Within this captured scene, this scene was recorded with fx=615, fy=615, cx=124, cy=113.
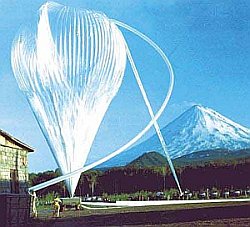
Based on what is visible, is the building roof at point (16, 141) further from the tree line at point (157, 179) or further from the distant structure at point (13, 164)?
the tree line at point (157, 179)

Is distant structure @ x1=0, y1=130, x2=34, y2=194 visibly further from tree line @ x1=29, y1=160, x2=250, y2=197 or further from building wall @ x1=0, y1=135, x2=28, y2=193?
tree line @ x1=29, y1=160, x2=250, y2=197

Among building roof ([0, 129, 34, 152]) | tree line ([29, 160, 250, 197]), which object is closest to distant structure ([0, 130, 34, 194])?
building roof ([0, 129, 34, 152])

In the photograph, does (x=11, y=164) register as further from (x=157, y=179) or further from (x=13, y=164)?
(x=157, y=179)

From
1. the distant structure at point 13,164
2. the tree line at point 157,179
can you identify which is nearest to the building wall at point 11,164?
the distant structure at point 13,164

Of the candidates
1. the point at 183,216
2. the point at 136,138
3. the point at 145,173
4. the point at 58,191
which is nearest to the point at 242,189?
the point at 145,173

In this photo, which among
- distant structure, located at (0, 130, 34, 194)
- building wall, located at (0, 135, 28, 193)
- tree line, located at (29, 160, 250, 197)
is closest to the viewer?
building wall, located at (0, 135, 28, 193)

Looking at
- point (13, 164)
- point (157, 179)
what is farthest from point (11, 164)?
point (157, 179)

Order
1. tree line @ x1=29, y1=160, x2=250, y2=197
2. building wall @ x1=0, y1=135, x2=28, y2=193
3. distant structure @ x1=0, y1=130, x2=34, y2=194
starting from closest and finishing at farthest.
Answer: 1. building wall @ x1=0, y1=135, x2=28, y2=193
2. distant structure @ x1=0, y1=130, x2=34, y2=194
3. tree line @ x1=29, y1=160, x2=250, y2=197

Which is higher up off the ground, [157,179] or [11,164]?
[157,179]

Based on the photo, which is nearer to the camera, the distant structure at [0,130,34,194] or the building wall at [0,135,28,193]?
the building wall at [0,135,28,193]
